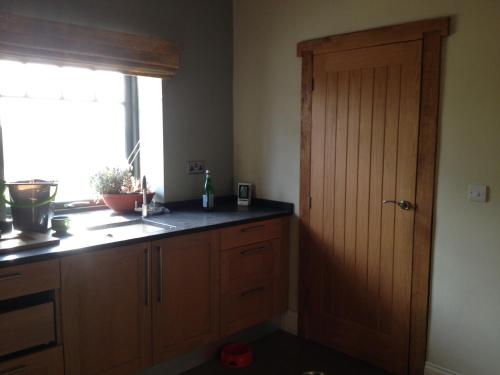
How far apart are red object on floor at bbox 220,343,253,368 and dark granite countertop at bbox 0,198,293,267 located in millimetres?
800

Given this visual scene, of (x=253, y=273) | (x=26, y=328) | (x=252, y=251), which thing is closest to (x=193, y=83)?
(x=252, y=251)

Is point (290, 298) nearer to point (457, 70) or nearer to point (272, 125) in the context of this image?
point (272, 125)

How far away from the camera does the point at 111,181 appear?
292 centimetres

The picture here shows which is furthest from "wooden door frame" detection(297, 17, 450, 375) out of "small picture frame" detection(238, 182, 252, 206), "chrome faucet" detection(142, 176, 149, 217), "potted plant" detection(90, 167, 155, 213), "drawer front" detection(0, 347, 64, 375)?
"drawer front" detection(0, 347, 64, 375)

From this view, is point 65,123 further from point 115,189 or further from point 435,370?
point 435,370

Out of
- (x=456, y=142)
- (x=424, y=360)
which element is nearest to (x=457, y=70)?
(x=456, y=142)

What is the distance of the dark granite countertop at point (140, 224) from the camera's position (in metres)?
2.02

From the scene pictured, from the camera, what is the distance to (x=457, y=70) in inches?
92.4

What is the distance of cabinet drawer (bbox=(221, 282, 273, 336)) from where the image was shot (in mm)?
2805

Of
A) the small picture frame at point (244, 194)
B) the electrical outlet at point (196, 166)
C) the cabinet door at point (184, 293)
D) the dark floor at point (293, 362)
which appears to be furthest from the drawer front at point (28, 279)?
the small picture frame at point (244, 194)

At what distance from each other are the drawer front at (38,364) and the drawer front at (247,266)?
101 centimetres

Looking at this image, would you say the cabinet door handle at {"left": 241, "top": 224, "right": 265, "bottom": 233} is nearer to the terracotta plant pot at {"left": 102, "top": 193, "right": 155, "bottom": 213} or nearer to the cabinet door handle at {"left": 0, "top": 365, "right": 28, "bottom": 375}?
the terracotta plant pot at {"left": 102, "top": 193, "right": 155, "bottom": 213}

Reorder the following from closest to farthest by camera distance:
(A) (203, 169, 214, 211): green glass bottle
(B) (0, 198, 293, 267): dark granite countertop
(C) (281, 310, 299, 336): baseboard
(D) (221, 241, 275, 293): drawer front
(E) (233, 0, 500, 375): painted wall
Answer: (B) (0, 198, 293, 267): dark granite countertop < (E) (233, 0, 500, 375): painted wall < (D) (221, 241, 275, 293): drawer front < (A) (203, 169, 214, 211): green glass bottle < (C) (281, 310, 299, 336): baseboard

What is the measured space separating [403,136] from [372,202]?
0.43 m
